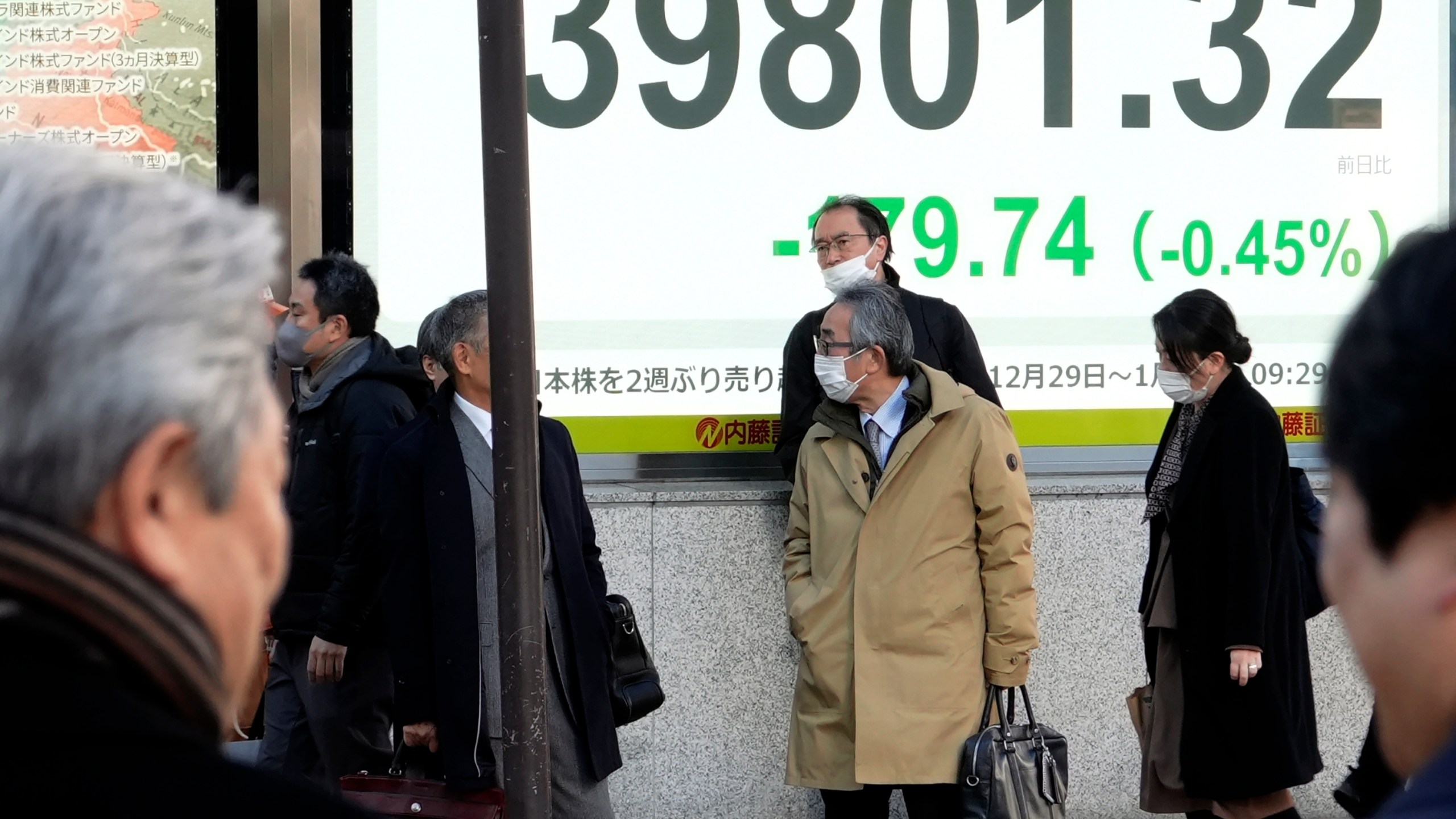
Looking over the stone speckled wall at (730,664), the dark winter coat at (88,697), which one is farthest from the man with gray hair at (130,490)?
the stone speckled wall at (730,664)

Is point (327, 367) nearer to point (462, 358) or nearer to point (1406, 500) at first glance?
point (462, 358)

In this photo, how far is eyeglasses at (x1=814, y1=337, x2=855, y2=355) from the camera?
190 inches

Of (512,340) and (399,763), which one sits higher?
(512,340)

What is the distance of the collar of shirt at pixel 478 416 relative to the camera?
4133 millimetres

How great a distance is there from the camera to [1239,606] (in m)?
4.67

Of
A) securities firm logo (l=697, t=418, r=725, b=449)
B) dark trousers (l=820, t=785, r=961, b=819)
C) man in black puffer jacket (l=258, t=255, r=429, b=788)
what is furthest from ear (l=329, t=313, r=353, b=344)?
dark trousers (l=820, t=785, r=961, b=819)

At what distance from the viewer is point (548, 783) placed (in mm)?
3363

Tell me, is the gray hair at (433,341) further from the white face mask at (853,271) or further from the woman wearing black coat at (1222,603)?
the woman wearing black coat at (1222,603)

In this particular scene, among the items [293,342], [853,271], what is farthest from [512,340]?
[853,271]

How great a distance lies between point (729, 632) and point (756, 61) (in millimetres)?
2180

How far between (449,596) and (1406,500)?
317 cm

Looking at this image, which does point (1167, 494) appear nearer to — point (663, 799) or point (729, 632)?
point (729, 632)

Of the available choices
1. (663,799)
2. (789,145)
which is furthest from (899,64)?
(663,799)

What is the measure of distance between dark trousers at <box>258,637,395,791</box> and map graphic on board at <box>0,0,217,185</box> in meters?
2.10
